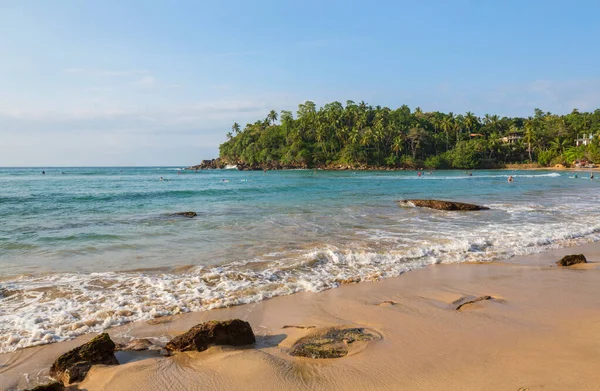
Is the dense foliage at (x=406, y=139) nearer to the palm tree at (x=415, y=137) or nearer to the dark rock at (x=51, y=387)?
the palm tree at (x=415, y=137)

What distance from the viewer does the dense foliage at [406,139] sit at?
91.9 meters

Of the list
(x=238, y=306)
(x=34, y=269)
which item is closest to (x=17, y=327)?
(x=238, y=306)

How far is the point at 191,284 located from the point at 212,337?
2.73 metres

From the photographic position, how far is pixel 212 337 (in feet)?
14.2

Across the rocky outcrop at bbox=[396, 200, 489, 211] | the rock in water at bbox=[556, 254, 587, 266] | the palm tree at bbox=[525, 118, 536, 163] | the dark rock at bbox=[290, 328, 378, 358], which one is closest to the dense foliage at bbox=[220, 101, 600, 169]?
the palm tree at bbox=[525, 118, 536, 163]

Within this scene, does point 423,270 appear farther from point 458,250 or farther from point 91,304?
point 91,304

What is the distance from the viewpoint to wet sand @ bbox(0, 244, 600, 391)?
11.7 ft

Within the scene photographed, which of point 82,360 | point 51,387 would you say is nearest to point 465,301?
point 82,360

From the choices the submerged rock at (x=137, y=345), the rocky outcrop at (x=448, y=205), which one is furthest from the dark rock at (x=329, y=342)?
the rocky outcrop at (x=448, y=205)

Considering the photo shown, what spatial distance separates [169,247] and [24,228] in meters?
7.50

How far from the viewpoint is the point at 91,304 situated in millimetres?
5891

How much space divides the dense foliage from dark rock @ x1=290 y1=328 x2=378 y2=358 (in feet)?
305

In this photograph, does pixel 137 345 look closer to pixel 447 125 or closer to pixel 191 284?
pixel 191 284

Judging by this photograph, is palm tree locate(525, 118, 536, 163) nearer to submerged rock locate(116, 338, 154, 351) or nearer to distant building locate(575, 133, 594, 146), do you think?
distant building locate(575, 133, 594, 146)
